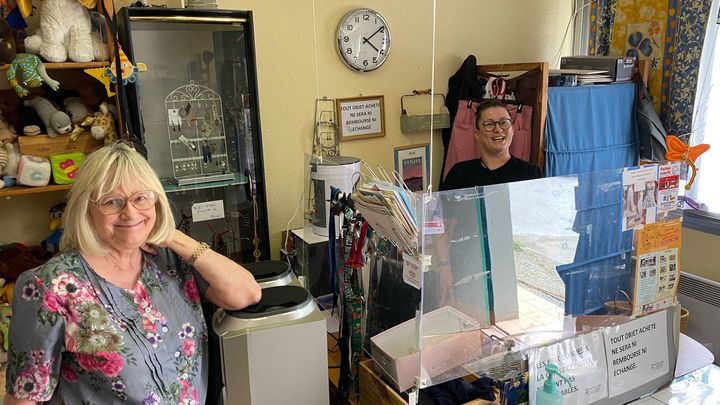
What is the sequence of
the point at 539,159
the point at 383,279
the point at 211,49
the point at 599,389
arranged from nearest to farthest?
the point at 383,279 < the point at 599,389 < the point at 211,49 < the point at 539,159

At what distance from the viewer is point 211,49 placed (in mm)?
2176

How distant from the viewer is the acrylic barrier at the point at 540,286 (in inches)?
50.4

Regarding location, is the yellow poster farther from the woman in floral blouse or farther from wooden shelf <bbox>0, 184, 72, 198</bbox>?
wooden shelf <bbox>0, 184, 72, 198</bbox>

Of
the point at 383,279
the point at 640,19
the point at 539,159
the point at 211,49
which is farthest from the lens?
the point at 640,19

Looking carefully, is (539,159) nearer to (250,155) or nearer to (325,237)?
(325,237)

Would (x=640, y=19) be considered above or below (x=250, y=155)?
above

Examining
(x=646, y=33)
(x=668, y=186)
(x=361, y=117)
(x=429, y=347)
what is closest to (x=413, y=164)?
(x=361, y=117)

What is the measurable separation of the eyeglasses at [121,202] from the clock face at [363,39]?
64.9 inches

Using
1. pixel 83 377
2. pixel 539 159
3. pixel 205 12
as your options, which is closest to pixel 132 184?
pixel 83 377

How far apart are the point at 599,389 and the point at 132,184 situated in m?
1.40

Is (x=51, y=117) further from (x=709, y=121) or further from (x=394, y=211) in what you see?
(x=709, y=121)

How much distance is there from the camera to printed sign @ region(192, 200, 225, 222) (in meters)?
2.21

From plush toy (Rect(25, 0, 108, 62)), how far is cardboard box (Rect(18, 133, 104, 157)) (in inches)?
11.4

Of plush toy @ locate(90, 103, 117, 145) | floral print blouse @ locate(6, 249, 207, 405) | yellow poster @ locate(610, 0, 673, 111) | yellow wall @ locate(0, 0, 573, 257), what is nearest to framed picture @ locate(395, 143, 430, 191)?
yellow wall @ locate(0, 0, 573, 257)
